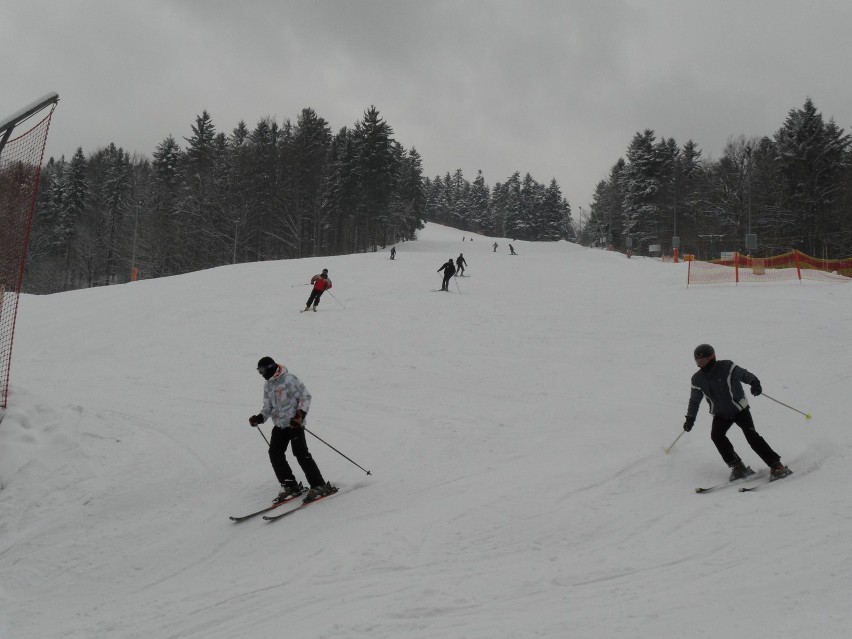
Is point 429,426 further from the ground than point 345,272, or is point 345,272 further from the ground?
point 345,272

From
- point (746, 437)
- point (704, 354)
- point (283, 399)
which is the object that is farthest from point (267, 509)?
point (746, 437)

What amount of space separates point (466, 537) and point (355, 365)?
688cm

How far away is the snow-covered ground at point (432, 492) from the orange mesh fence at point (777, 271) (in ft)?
18.9

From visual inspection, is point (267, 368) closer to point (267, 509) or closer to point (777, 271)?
point (267, 509)

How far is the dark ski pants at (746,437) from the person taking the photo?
519 centimetres

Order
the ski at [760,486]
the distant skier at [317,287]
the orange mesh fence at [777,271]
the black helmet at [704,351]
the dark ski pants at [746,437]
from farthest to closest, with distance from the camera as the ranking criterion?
1. the orange mesh fence at [777,271]
2. the distant skier at [317,287]
3. the black helmet at [704,351]
4. the dark ski pants at [746,437]
5. the ski at [760,486]

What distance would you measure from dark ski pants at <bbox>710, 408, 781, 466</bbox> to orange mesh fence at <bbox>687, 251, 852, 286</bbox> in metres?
15.0

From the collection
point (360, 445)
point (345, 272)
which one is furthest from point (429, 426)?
point (345, 272)

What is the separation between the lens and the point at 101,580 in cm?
442

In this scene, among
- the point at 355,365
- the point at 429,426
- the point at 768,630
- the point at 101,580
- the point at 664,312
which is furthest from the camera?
the point at 664,312

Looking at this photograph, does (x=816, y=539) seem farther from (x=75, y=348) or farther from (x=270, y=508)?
(x=75, y=348)

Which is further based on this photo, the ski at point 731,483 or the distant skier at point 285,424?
the distant skier at point 285,424

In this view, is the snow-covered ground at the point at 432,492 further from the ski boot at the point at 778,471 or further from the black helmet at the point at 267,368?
the black helmet at the point at 267,368

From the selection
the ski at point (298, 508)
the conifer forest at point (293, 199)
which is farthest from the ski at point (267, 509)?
the conifer forest at point (293, 199)
